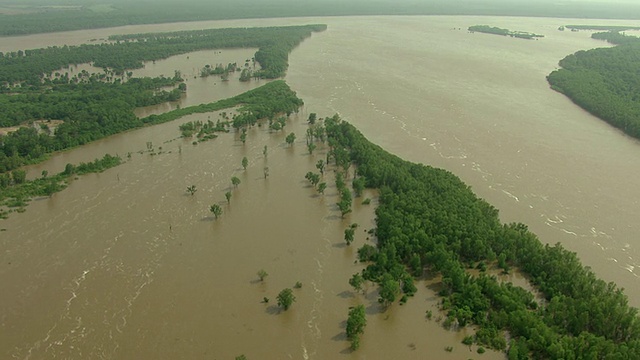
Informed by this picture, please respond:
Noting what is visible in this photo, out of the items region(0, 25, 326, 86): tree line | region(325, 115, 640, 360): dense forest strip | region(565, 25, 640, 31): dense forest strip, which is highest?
region(565, 25, 640, 31): dense forest strip

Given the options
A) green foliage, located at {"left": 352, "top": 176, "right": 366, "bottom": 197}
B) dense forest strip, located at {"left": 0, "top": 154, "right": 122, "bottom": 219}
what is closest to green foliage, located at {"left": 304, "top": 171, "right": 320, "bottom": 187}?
green foliage, located at {"left": 352, "top": 176, "right": 366, "bottom": 197}

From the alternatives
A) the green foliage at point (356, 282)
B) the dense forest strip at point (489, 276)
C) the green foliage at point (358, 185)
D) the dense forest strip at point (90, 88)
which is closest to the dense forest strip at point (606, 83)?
the dense forest strip at point (489, 276)

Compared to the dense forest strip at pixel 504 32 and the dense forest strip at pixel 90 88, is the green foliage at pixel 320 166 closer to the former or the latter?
the dense forest strip at pixel 90 88

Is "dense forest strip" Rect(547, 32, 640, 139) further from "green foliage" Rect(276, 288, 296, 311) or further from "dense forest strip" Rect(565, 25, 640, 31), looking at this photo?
"dense forest strip" Rect(565, 25, 640, 31)

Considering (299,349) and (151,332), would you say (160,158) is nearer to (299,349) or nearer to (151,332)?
(151,332)

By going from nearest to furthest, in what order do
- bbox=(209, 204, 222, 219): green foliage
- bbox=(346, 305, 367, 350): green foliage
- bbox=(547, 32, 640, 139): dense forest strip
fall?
bbox=(346, 305, 367, 350): green foliage
bbox=(209, 204, 222, 219): green foliage
bbox=(547, 32, 640, 139): dense forest strip

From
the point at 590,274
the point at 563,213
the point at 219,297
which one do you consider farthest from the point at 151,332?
the point at 563,213

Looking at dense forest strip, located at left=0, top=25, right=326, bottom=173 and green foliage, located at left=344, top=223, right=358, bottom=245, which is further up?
dense forest strip, located at left=0, top=25, right=326, bottom=173
